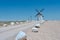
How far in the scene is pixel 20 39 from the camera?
454 inches

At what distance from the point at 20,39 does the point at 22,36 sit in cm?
31

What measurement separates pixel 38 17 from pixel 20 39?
135 metres

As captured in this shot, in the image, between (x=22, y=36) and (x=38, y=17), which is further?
(x=38, y=17)

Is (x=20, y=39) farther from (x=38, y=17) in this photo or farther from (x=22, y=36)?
(x=38, y=17)

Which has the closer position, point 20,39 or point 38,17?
point 20,39

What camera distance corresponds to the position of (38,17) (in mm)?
146625

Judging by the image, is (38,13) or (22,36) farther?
(38,13)

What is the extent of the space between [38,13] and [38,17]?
3337 millimetres

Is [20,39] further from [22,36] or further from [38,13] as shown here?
[38,13]

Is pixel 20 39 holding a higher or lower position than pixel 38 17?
lower

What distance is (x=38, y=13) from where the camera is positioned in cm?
14762

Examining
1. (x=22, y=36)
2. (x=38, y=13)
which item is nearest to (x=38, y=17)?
(x=38, y=13)

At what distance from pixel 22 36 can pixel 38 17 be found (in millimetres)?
135083

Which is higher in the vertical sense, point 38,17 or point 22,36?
point 38,17
